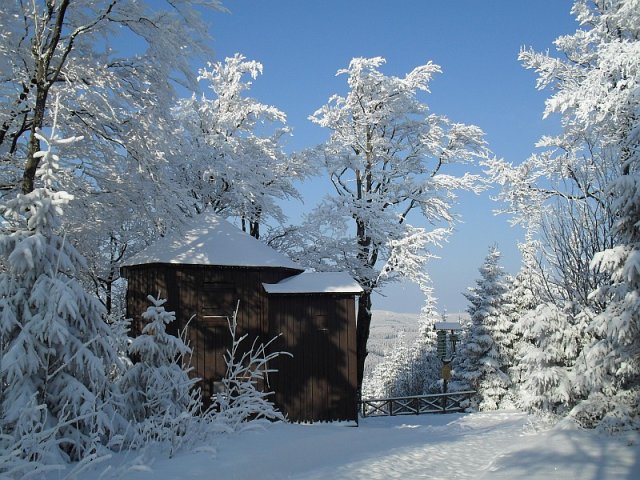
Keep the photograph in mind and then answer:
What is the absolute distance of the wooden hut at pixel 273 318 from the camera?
1507cm

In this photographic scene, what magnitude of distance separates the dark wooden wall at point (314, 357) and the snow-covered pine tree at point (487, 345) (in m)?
12.6

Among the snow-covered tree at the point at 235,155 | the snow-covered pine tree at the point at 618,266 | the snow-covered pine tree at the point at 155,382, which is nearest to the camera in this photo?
the snow-covered pine tree at the point at 155,382

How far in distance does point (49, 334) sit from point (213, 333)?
340 inches

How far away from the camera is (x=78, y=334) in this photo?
741cm

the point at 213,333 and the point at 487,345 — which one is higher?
the point at 213,333

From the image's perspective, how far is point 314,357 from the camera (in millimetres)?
15117

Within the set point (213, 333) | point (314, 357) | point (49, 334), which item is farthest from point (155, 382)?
point (314, 357)

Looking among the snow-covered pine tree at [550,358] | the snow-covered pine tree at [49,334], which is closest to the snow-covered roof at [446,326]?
the snow-covered pine tree at [550,358]

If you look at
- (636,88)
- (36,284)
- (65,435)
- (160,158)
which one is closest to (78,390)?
(65,435)

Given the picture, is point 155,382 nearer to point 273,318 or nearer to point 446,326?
point 273,318

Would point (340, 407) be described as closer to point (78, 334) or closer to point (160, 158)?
point (160, 158)

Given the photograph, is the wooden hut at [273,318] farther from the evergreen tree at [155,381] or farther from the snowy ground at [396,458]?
the evergreen tree at [155,381]

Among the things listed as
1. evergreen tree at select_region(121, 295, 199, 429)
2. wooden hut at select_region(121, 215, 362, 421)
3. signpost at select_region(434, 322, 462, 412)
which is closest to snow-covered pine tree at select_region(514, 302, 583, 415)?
wooden hut at select_region(121, 215, 362, 421)

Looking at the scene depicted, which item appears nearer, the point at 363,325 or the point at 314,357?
the point at 314,357
